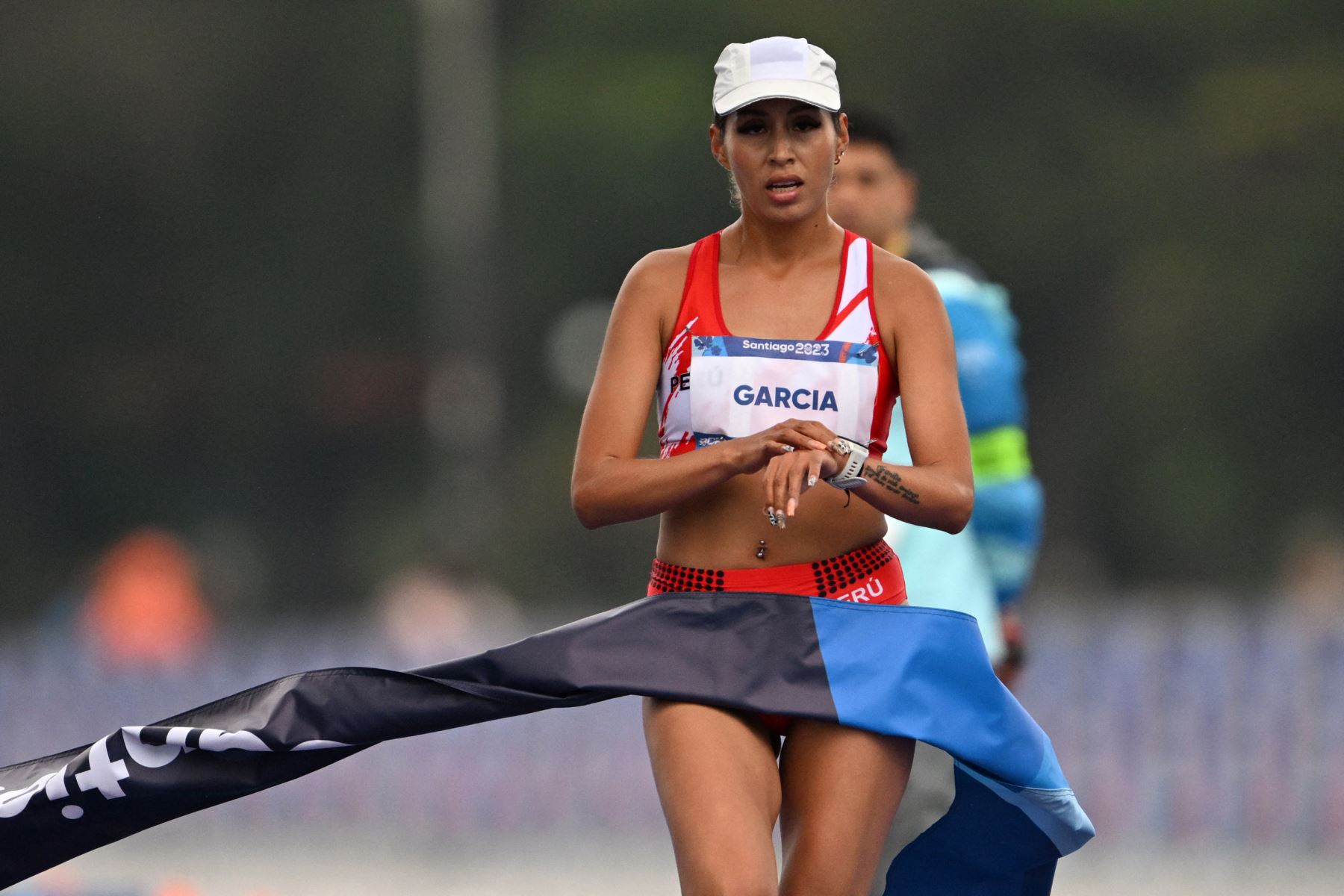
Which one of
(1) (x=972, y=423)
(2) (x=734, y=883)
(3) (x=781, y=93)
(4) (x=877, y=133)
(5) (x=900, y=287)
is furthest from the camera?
(4) (x=877, y=133)

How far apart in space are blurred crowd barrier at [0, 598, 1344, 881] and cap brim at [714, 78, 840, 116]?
25.1ft

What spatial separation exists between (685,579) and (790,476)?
567mm

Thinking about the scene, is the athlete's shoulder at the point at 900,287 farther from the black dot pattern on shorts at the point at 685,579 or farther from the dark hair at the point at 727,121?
the black dot pattern on shorts at the point at 685,579

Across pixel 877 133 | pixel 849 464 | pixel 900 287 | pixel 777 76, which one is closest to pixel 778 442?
pixel 849 464

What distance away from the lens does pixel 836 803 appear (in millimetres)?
4133

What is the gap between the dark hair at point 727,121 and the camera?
4406mm

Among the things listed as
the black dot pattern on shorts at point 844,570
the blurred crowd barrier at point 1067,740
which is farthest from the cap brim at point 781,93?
the blurred crowd barrier at point 1067,740

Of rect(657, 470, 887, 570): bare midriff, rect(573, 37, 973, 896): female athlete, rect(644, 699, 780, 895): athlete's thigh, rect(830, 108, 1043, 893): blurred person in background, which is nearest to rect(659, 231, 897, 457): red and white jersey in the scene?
rect(573, 37, 973, 896): female athlete

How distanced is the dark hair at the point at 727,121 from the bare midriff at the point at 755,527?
71 centimetres

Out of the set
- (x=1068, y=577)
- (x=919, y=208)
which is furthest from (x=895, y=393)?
(x=1068, y=577)

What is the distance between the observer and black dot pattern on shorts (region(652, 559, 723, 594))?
14.4 ft

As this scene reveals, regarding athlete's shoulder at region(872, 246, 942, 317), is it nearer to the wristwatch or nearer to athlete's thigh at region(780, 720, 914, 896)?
the wristwatch

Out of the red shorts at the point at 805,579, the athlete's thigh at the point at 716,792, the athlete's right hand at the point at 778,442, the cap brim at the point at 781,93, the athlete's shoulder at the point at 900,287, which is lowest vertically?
the athlete's thigh at the point at 716,792

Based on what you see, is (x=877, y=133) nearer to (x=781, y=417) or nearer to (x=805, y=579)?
(x=781, y=417)
